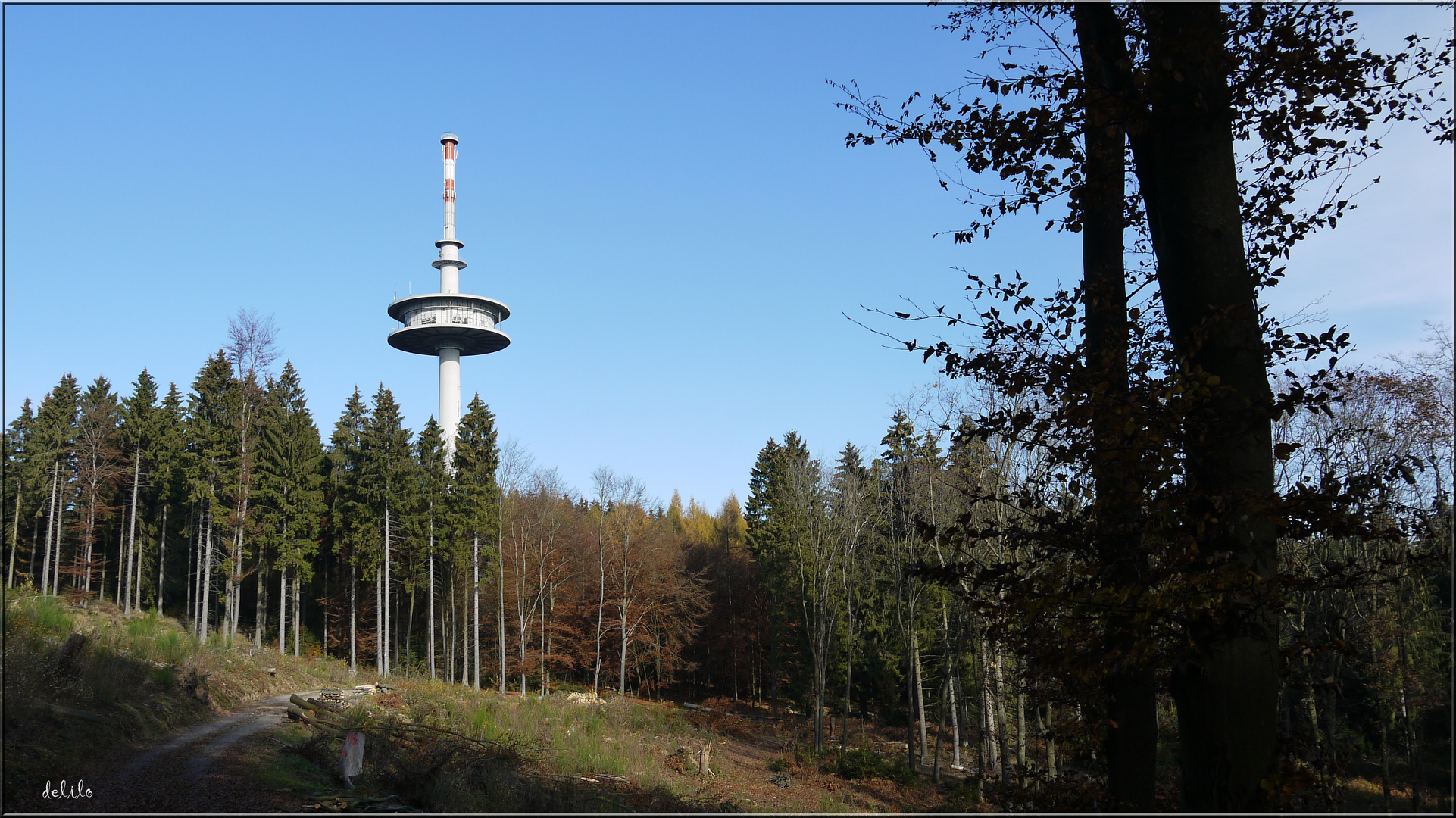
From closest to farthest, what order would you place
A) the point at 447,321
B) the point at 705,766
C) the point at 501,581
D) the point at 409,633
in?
1. the point at 705,766
2. the point at 501,581
3. the point at 409,633
4. the point at 447,321

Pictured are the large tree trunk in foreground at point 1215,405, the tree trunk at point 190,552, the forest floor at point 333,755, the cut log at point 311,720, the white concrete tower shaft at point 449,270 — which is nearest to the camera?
the large tree trunk in foreground at point 1215,405

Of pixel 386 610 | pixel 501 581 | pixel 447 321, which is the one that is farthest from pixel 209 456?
pixel 447 321

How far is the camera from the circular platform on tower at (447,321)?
64.2m

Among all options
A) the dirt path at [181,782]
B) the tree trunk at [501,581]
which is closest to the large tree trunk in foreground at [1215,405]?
the dirt path at [181,782]

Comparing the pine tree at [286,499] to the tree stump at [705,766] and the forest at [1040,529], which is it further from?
the tree stump at [705,766]

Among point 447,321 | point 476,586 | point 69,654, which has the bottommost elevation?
point 69,654

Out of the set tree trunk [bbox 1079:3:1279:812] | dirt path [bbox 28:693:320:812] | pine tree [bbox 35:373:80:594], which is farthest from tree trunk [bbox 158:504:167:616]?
tree trunk [bbox 1079:3:1279:812]

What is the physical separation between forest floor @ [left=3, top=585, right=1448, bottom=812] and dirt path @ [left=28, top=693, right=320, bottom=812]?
37mm

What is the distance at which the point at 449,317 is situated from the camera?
64.2 metres

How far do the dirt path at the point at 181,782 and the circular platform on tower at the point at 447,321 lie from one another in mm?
52690

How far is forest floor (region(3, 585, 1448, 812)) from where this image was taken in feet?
33.0

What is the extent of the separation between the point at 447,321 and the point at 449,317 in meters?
0.37

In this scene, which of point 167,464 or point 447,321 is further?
point 447,321

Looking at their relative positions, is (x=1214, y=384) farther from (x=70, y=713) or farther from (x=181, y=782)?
(x=70, y=713)
